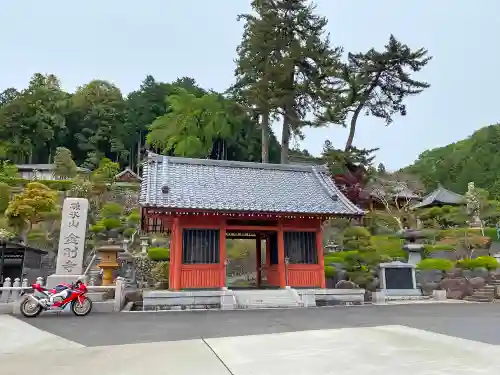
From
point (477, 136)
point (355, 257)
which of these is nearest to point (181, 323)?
point (355, 257)

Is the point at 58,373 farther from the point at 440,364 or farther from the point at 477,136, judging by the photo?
the point at 477,136

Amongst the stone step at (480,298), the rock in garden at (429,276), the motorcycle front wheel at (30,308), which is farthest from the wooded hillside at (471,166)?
the motorcycle front wheel at (30,308)

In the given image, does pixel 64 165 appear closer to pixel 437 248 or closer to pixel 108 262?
pixel 108 262

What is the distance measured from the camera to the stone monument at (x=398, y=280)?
1655cm

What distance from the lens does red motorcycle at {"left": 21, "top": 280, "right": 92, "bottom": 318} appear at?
33.7 ft

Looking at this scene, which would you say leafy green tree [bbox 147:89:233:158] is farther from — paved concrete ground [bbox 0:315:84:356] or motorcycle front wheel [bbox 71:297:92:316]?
paved concrete ground [bbox 0:315:84:356]

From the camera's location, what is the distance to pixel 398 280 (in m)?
16.8

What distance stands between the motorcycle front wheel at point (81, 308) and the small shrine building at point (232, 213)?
283 centimetres

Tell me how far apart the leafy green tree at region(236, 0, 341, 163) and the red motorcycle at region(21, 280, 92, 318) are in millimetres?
19872

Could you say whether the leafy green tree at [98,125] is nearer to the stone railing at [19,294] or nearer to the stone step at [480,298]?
the stone railing at [19,294]

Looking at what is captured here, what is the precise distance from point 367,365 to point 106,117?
183ft

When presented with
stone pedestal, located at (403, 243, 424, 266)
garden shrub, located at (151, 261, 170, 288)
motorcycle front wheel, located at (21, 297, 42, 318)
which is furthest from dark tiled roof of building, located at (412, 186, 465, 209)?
motorcycle front wheel, located at (21, 297, 42, 318)

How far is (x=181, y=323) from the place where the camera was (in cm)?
929

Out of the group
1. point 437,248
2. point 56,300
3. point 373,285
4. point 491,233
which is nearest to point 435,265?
point 373,285
